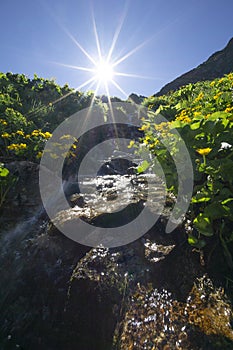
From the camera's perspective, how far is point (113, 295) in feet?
7.03

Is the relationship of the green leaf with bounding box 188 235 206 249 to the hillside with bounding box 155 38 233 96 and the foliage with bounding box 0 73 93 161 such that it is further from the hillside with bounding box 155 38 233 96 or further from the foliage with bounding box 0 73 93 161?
the hillside with bounding box 155 38 233 96

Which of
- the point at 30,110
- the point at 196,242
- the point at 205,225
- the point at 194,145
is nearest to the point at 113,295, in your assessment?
the point at 196,242

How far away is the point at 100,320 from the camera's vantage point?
199 centimetres

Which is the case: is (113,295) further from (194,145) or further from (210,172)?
(194,145)

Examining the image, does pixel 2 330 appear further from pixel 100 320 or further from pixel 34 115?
pixel 34 115

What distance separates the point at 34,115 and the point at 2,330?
7612 millimetres

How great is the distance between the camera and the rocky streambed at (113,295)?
1.76m

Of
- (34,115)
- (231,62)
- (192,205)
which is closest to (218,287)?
(192,205)

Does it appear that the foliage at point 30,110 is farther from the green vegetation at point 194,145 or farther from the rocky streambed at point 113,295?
the rocky streambed at point 113,295

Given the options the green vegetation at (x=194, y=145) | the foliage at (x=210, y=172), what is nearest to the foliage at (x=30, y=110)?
the green vegetation at (x=194, y=145)

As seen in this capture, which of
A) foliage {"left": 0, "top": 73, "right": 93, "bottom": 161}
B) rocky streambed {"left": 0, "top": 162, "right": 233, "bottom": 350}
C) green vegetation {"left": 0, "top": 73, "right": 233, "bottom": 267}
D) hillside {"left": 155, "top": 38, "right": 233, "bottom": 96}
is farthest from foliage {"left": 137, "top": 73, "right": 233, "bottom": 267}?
hillside {"left": 155, "top": 38, "right": 233, "bottom": 96}

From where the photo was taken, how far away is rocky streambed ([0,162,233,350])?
176 centimetres

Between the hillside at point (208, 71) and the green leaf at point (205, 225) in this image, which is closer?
the green leaf at point (205, 225)

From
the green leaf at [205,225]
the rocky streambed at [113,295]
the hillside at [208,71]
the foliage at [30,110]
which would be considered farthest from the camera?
the hillside at [208,71]
